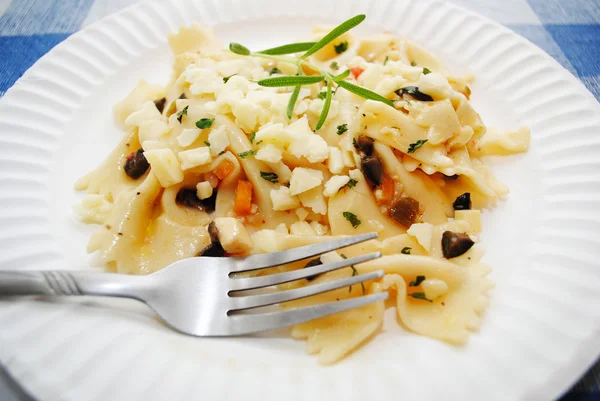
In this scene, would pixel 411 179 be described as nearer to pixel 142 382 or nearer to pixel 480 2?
pixel 142 382

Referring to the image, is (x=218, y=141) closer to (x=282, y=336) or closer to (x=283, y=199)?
(x=283, y=199)

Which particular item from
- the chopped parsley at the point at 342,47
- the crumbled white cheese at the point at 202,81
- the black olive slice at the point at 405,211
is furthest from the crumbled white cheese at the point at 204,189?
the chopped parsley at the point at 342,47

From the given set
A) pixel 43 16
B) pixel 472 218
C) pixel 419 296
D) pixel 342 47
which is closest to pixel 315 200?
pixel 419 296

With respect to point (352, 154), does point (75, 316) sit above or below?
below

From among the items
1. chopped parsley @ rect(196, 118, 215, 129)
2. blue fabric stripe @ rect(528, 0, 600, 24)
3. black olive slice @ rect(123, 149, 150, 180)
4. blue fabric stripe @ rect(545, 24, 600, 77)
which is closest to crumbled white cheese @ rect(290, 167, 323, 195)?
chopped parsley @ rect(196, 118, 215, 129)

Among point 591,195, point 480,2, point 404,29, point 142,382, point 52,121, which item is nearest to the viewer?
point 142,382

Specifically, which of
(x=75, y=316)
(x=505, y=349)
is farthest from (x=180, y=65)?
(x=505, y=349)
